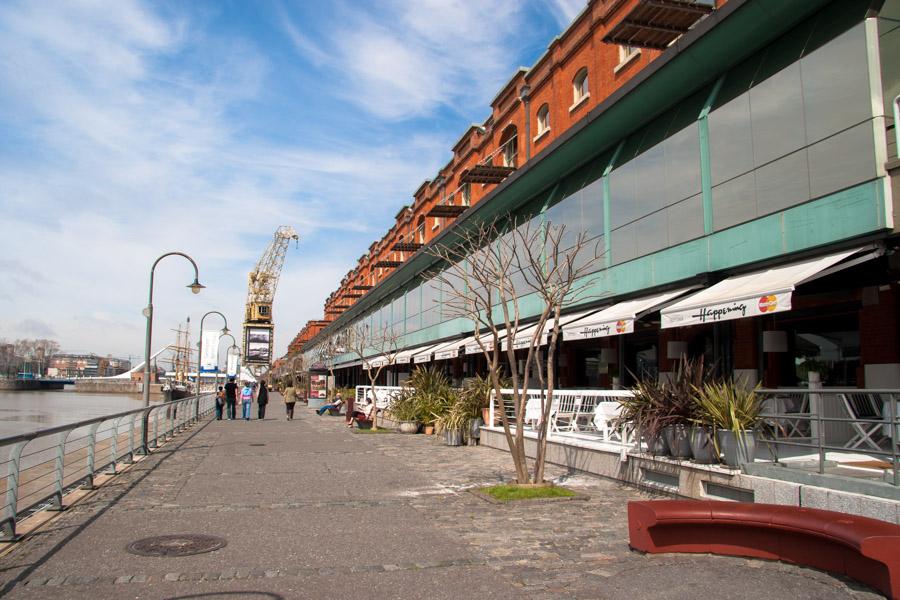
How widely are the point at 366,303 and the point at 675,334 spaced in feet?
116

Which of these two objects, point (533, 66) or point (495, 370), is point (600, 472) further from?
point (533, 66)

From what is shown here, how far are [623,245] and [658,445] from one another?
7296 millimetres

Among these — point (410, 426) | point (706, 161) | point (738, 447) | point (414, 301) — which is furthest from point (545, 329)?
point (414, 301)

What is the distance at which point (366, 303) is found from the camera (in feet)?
164

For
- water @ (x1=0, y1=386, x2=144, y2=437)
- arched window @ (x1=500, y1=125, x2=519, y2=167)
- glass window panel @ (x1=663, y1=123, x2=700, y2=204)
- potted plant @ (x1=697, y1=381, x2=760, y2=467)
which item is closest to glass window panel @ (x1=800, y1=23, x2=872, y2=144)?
glass window panel @ (x1=663, y1=123, x2=700, y2=204)

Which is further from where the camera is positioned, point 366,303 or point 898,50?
point 366,303

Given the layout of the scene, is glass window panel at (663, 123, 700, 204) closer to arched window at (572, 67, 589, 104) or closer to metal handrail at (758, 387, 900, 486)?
metal handrail at (758, 387, 900, 486)

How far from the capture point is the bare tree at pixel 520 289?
10.4 m

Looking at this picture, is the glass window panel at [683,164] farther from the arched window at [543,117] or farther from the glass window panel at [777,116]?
the arched window at [543,117]

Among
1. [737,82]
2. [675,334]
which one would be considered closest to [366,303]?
[675,334]

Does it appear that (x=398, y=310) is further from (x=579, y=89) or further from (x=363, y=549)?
(x=363, y=549)

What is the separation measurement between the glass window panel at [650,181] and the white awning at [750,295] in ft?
9.70

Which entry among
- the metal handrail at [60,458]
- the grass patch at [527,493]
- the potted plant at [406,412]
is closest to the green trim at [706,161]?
the grass patch at [527,493]

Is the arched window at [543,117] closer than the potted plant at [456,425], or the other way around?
the potted plant at [456,425]
